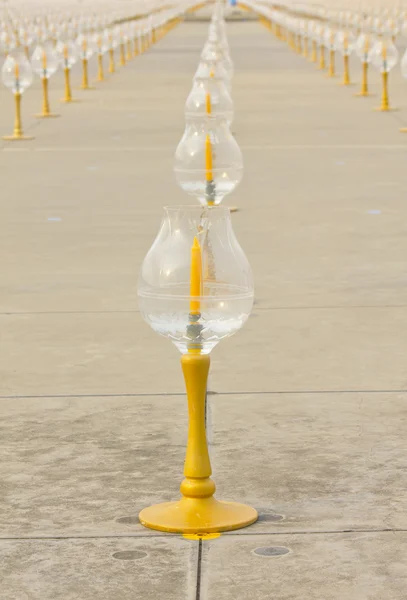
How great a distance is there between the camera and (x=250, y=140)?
71.8 feet

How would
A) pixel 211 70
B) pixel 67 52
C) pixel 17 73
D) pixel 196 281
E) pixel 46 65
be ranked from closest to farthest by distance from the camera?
pixel 196 281, pixel 211 70, pixel 17 73, pixel 46 65, pixel 67 52

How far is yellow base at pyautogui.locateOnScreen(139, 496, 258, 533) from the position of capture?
17.5ft

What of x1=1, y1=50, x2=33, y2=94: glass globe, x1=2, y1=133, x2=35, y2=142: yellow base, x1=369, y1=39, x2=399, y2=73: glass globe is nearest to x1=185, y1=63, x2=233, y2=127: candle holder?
x1=1, y1=50, x2=33, y2=94: glass globe

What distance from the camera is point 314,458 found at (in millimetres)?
6281

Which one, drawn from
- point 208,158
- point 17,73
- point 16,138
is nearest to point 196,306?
point 208,158

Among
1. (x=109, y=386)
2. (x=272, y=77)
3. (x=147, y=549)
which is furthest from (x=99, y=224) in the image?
(x=272, y=77)

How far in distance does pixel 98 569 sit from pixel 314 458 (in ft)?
4.98

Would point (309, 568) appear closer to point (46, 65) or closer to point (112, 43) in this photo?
point (46, 65)

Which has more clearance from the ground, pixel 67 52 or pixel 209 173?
pixel 209 173

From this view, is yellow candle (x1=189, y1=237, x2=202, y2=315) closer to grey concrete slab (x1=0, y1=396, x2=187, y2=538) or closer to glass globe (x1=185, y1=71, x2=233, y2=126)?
grey concrete slab (x1=0, y1=396, x2=187, y2=538)

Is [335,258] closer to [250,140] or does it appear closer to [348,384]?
[348,384]

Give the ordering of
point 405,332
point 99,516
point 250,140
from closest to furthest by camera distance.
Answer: point 99,516, point 405,332, point 250,140

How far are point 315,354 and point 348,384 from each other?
763 millimetres

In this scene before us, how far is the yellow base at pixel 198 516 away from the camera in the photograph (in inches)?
210
